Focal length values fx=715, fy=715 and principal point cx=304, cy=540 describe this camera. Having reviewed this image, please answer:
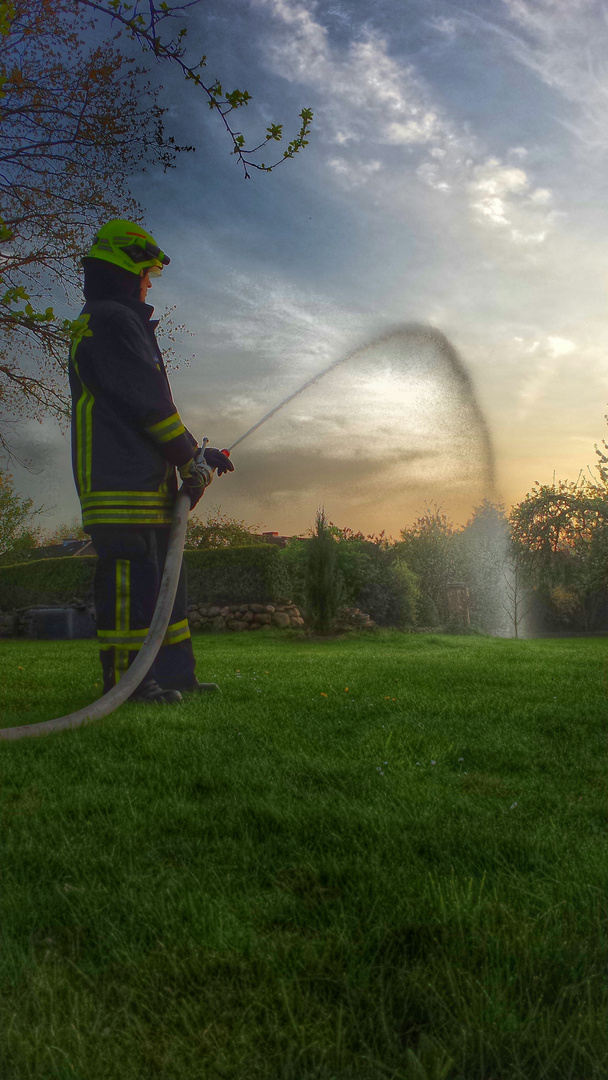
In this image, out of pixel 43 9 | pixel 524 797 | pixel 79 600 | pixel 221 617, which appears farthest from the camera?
pixel 79 600

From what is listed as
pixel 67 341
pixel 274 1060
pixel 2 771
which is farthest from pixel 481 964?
pixel 67 341

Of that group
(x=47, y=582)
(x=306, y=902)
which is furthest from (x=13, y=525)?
(x=306, y=902)

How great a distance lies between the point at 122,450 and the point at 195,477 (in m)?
0.61

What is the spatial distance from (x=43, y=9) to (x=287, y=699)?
6602 millimetres

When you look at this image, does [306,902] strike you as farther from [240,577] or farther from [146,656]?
[240,577]

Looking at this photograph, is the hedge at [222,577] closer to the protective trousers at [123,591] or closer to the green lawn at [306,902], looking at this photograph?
the protective trousers at [123,591]

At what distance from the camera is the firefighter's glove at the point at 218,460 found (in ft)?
19.4

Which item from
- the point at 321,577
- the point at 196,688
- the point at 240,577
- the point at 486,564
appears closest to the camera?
the point at 196,688

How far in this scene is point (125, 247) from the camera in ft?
18.7

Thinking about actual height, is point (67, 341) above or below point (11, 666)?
above

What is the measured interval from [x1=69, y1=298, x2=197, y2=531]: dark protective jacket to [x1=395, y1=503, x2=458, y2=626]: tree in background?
51.2 ft

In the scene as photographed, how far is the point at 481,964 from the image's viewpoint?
1937mm

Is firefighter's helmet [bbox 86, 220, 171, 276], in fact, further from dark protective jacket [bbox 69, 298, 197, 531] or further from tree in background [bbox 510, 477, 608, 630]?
tree in background [bbox 510, 477, 608, 630]

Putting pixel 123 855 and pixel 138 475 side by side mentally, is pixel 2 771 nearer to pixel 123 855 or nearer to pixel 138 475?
pixel 123 855
